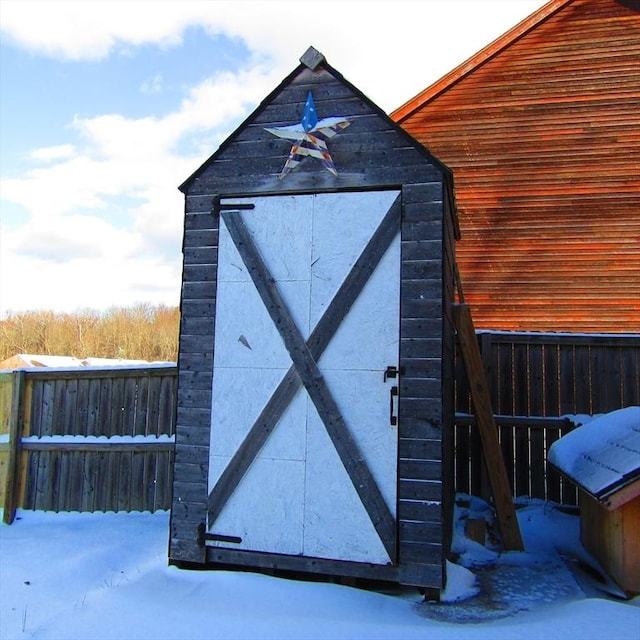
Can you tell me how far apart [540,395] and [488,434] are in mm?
1390

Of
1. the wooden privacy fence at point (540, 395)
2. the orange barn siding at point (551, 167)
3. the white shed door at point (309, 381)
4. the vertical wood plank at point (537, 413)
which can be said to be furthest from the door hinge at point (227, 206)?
the orange barn siding at point (551, 167)

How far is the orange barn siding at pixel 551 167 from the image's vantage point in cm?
1088

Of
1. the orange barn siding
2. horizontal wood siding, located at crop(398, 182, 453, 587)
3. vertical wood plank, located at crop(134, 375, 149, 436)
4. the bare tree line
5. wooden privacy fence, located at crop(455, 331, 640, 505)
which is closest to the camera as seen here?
horizontal wood siding, located at crop(398, 182, 453, 587)

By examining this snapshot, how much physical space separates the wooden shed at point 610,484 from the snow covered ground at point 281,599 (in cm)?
26

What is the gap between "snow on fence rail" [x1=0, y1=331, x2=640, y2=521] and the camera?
706 centimetres

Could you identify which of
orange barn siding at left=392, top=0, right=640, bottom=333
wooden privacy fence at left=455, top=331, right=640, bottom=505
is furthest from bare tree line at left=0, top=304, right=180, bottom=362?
wooden privacy fence at left=455, top=331, right=640, bottom=505

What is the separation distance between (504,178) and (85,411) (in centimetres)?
835

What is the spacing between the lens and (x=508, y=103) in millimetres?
11562

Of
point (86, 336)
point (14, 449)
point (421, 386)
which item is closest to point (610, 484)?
point (421, 386)

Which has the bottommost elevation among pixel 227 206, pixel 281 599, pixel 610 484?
pixel 281 599

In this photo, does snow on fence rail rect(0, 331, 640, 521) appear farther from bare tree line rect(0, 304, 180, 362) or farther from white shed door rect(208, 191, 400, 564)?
bare tree line rect(0, 304, 180, 362)

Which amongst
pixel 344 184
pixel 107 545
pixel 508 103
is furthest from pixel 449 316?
pixel 508 103

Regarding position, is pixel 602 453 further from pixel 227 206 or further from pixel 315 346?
pixel 227 206

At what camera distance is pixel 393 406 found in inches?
195
